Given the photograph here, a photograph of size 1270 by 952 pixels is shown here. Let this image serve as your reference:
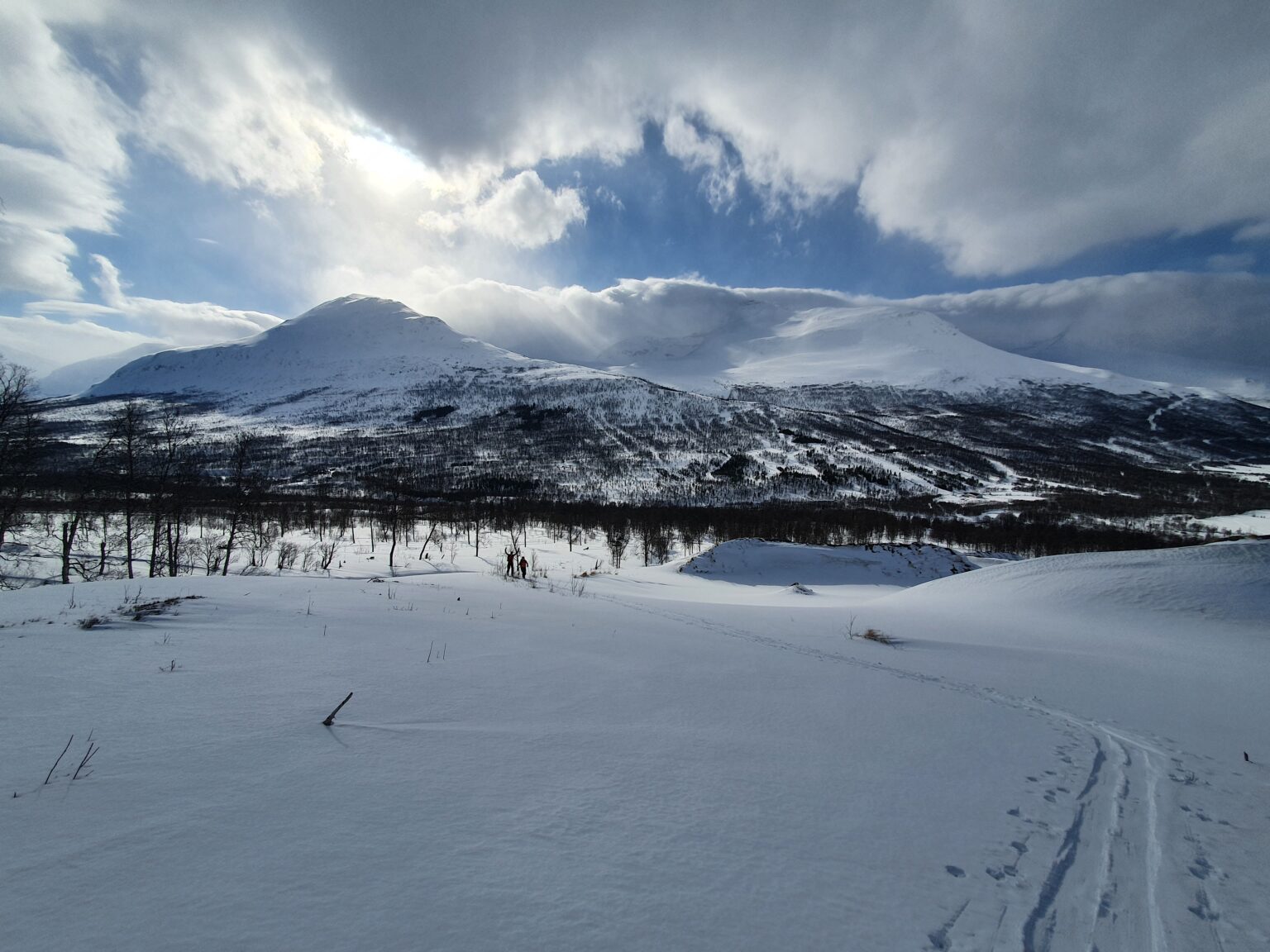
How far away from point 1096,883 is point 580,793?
3.76 meters

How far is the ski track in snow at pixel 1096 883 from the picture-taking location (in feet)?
10.1

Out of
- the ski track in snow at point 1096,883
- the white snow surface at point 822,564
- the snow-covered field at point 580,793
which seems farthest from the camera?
the white snow surface at point 822,564

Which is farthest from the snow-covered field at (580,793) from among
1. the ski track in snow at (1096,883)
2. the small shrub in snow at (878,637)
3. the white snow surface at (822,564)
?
the white snow surface at (822,564)

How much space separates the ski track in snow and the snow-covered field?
20 millimetres

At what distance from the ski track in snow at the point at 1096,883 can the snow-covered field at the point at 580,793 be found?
0.02m

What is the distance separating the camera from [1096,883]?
11.9 ft

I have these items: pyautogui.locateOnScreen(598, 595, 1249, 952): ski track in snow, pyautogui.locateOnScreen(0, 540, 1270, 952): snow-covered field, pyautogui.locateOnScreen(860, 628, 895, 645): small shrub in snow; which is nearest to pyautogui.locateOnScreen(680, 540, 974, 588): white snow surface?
pyautogui.locateOnScreen(860, 628, 895, 645): small shrub in snow

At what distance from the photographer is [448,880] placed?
107 inches

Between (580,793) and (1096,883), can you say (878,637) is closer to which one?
(1096,883)

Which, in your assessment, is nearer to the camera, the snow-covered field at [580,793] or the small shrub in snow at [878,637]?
the snow-covered field at [580,793]

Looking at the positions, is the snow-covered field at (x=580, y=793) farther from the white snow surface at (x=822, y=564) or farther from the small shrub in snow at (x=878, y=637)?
the white snow surface at (x=822, y=564)

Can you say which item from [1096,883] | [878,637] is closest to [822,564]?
[878,637]

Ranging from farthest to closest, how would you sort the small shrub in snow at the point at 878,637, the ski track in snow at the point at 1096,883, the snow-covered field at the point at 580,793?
the small shrub in snow at the point at 878,637 < the ski track in snow at the point at 1096,883 < the snow-covered field at the point at 580,793

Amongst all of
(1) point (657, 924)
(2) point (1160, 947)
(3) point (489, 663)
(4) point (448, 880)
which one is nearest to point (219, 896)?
(4) point (448, 880)
